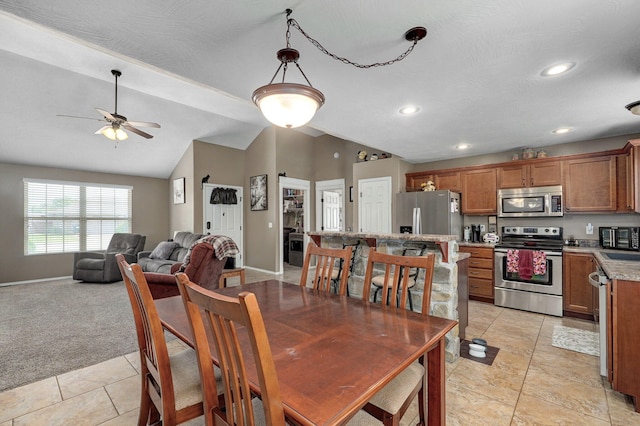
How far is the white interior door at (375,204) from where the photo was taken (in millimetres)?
5250

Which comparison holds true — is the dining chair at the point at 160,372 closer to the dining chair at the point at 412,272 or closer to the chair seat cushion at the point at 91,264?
the dining chair at the point at 412,272

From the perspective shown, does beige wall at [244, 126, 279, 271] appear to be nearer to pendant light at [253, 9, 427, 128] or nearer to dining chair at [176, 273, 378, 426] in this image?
pendant light at [253, 9, 427, 128]

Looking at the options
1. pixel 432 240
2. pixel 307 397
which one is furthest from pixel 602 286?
pixel 307 397

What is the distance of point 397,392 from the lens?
1.24 m

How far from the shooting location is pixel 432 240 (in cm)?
240

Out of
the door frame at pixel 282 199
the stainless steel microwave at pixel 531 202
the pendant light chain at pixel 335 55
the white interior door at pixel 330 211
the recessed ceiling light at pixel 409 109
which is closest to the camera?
the pendant light chain at pixel 335 55

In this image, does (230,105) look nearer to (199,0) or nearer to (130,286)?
(199,0)

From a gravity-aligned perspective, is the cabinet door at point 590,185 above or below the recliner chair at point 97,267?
above

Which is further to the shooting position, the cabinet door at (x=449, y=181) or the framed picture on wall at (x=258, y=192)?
the framed picture on wall at (x=258, y=192)

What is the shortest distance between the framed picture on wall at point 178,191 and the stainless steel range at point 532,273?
622 cm

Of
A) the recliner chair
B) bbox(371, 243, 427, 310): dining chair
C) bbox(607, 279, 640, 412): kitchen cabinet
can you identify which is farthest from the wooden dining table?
the recliner chair

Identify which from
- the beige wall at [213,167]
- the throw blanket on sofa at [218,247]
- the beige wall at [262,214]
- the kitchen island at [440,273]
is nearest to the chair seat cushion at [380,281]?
the kitchen island at [440,273]

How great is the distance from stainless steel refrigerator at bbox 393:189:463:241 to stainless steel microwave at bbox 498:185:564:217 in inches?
25.3

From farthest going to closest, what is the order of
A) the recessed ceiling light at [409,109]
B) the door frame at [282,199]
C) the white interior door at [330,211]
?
the white interior door at [330,211] → the door frame at [282,199] → the recessed ceiling light at [409,109]
